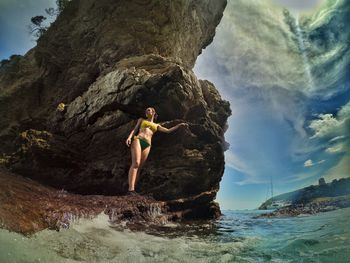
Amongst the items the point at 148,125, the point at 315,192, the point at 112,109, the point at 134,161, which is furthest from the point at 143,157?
the point at 315,192

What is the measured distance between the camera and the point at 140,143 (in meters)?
7.63

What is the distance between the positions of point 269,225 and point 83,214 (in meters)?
3.67

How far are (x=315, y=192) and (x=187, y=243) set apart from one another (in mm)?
2608

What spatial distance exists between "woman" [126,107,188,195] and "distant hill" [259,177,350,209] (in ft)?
8.47

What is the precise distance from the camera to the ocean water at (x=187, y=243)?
462 centimetres

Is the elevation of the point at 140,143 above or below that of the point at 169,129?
below

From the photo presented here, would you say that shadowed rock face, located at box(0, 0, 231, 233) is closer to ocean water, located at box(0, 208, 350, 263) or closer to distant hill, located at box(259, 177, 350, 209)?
ocean water, located at box(0, 208, 350, 263)

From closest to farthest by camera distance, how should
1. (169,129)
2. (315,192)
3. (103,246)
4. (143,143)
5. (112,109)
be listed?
1. (103,246)
2. (315,192)
3. (143,143)
4. (169,129)
5. (112,109)

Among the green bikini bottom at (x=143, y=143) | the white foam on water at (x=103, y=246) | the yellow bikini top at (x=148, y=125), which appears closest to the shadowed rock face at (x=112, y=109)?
the yellow bikini top at (x=148, y=125)

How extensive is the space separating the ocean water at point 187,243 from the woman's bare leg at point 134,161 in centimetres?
118

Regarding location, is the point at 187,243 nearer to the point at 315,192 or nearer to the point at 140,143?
the point at 140,143

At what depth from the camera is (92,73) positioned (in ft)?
31.5

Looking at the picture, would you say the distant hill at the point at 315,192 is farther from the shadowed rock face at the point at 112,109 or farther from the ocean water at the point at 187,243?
the shadowed rock face at the point at 112,109

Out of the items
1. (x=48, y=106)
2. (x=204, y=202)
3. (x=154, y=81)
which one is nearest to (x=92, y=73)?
(x=48, y=106)
